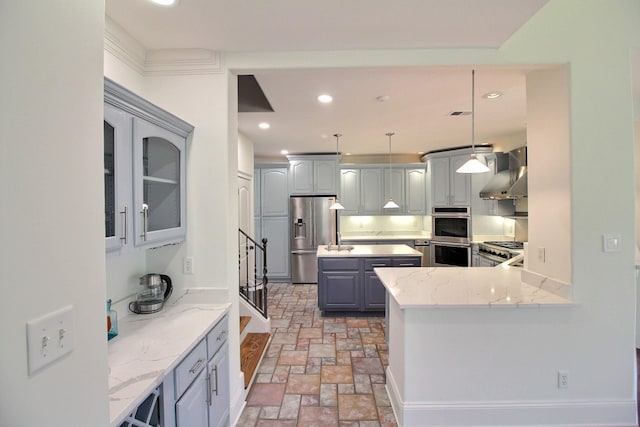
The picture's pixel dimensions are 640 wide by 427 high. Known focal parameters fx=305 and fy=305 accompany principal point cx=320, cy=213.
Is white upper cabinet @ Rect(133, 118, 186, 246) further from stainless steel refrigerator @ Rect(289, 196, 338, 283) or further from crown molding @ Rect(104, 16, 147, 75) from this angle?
stainless steel refrigerator @ Rect(289, 196, 338, 283)

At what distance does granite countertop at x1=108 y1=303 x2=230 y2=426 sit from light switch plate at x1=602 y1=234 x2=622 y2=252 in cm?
260

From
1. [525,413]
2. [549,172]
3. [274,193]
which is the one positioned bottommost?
[525,413]

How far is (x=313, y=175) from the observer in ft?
20.3

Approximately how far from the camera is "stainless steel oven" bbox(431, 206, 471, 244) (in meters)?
5.30

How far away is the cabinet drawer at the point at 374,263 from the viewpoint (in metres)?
4.21

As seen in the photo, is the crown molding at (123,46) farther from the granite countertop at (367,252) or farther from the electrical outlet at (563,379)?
the electrical outlet at (563,379)

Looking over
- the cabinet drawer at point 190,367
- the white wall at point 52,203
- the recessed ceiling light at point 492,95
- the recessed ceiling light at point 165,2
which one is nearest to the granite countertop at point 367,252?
the recessed ceiling light at point 492,95

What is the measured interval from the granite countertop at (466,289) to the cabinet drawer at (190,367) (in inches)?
49.1

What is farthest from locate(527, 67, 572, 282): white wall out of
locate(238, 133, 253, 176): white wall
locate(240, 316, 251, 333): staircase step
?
locate(238, 133, 253, 176): white wall

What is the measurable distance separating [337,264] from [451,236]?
2480 millimetres

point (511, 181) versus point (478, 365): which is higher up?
point (511, 181)

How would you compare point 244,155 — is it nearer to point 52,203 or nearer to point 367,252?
point 367,252

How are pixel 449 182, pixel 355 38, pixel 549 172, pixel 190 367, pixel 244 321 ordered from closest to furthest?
1. pixel 190 367
2. pixel 355 38
3. pixel 549 172
4. pixel 244 321
5. pixel 449 182

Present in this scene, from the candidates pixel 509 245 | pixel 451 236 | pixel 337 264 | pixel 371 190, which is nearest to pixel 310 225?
pixel 371 190
